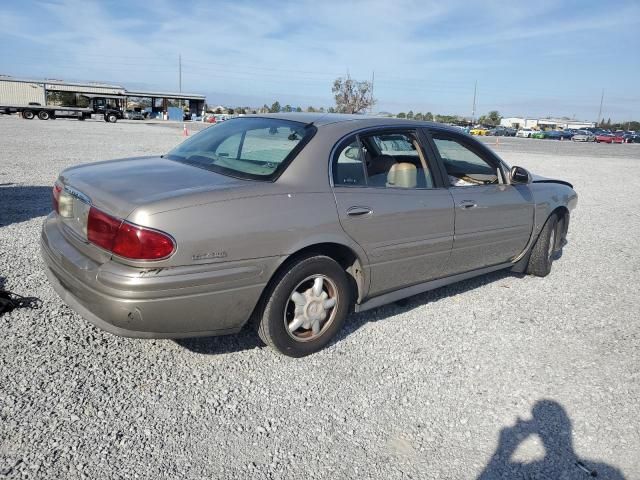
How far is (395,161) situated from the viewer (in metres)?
3.86

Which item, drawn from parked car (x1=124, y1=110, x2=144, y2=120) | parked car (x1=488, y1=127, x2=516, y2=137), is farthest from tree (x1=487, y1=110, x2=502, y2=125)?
parked car (x1=124, y1=110, x2=144, y2=120)

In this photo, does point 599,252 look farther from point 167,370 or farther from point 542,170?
point 542,170

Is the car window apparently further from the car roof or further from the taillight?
the taillight

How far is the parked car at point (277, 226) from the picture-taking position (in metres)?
2.69

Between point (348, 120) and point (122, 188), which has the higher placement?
point (348, 120)

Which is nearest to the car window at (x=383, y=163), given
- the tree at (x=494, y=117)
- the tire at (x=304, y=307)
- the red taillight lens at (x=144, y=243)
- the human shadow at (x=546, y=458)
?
the tire at (x=304, y=307)

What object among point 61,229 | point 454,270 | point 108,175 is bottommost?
point 454,270

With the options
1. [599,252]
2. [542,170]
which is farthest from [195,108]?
[599,252]

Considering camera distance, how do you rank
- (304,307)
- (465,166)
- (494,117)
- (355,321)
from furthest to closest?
(494,117) < (465,166) < (355,321) < (304,307)

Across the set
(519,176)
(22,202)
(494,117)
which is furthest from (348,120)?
(494,117)

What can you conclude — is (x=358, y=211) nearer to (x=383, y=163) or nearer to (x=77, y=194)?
(x=383, y=163)

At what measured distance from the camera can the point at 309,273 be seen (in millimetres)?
3211

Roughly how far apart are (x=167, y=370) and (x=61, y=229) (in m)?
1.14

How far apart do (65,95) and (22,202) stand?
55.9 metres
